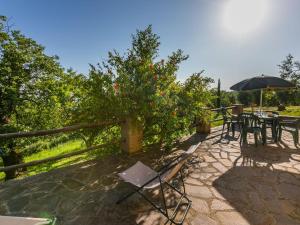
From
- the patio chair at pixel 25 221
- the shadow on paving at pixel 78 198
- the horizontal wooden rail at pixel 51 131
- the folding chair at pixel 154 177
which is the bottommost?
the shadow on paving at pixel 78 198

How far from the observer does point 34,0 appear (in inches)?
254

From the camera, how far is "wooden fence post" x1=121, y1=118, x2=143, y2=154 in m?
4.81

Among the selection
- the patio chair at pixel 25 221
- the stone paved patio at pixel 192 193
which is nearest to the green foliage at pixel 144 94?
the stone paved patio at pixel 192 193

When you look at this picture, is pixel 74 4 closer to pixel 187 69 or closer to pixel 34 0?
pixel 34 0

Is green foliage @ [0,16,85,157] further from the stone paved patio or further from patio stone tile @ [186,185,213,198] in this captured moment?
patio stone tile @ [186,185,213,198]

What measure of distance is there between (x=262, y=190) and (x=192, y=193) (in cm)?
114

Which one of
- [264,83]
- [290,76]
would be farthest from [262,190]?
[290,76]

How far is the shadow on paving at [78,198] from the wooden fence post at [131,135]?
0.77 m

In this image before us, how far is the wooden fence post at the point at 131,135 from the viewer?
15.8 ft

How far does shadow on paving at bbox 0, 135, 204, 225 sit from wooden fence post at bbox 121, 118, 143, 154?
775 millimetres

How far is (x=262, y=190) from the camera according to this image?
3.12 m

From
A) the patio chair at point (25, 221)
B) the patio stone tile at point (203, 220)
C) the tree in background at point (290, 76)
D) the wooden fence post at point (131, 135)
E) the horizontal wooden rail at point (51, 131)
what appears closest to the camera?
the patio chair at point (25, 221)

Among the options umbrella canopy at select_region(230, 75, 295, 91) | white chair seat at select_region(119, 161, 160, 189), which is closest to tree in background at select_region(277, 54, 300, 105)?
umbrella canopy at select_region(230, 75, 295, 91)

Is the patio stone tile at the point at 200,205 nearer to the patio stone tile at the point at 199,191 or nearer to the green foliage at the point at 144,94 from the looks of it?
the patio stone tile at the point at 199,191
